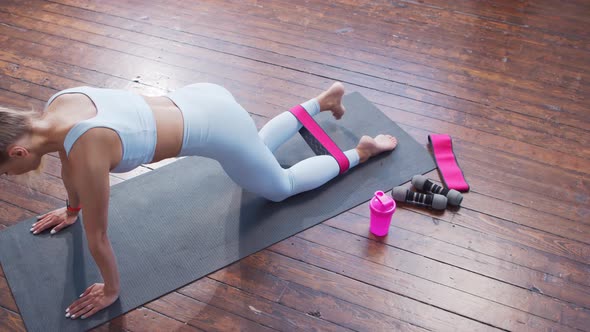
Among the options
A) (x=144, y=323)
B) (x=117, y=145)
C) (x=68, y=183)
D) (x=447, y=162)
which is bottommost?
(x=144, y=323)

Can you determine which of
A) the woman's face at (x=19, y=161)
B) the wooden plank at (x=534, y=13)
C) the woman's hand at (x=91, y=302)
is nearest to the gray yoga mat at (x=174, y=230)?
Result: the woman's hand at (x=91, y=302)

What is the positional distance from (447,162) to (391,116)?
14.5 inches

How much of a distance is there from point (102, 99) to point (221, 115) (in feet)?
Result: 1.21

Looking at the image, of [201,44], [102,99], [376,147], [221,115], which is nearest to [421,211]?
[376,147]

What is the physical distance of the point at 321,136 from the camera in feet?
7.16

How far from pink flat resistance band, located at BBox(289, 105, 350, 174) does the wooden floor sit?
22 cm

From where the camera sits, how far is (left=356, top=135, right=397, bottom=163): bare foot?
2152 millimetres

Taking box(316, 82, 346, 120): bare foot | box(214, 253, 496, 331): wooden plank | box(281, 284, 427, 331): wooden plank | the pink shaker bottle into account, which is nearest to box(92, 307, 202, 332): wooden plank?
box(214, 253, 496, 331): wooden plank

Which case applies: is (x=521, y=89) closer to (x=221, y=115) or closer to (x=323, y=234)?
(x=323, y=234)

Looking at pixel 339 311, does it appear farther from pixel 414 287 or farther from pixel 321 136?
pixel 321 136

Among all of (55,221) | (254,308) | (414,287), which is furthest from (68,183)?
(414,287)

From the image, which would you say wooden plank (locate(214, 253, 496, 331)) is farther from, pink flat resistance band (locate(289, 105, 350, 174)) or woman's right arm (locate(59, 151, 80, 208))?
woman's right arm (locate(59, 151, 80, 208))

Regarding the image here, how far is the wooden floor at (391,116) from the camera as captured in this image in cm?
176

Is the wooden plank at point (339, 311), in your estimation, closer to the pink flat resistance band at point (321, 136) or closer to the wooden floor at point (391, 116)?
the wooden floor at point (391, 116)
